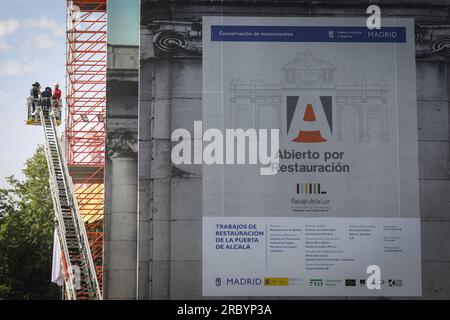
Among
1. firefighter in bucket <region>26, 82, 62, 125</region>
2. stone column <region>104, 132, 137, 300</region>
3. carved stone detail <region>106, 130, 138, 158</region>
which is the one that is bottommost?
stone column <region>104, 132, 137, 300</region>

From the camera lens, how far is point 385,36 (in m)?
10.4

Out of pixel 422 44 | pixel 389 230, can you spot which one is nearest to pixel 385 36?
pixel 422 44

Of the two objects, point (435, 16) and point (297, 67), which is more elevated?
point (435, 16)

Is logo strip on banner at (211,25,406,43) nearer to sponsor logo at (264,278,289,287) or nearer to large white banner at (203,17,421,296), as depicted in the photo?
large white banner at (203,17,421,296)

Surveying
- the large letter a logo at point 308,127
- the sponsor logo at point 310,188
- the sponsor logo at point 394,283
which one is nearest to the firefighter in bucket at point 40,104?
the large letter a logo at point 308,127

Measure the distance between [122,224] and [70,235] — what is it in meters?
2.47

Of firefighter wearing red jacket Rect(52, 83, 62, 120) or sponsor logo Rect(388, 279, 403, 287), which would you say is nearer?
sponsor logo Rect(388, 279, 403, 287)

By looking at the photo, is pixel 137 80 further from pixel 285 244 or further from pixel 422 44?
pixel 422 44

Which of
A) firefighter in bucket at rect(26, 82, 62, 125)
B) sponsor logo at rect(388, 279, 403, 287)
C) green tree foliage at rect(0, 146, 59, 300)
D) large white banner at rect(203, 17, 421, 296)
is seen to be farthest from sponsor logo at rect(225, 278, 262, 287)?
green tree foliage at rect(0, 146, 59, 300)

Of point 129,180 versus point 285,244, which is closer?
point 285,244

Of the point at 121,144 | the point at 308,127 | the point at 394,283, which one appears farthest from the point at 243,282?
the point at 121,144

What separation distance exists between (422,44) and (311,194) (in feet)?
9.10

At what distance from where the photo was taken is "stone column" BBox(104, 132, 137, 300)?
10.5 m

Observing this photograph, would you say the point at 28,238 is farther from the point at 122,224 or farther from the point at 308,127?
the point at 308,127
